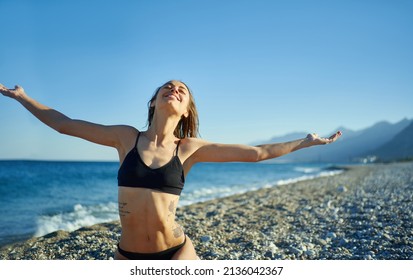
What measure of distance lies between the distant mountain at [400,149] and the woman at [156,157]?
75.2 m

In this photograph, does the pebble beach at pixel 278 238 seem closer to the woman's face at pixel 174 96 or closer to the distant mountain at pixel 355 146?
the woman's face at pixel 174 96

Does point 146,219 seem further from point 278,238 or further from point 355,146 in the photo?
point 355,146

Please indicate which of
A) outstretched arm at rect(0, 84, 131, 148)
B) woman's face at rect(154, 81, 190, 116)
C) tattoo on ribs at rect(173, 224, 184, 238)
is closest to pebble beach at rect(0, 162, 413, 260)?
tattoo on ribs at rect(173, 224, 184, 238)

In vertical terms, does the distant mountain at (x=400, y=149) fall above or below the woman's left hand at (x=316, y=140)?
below

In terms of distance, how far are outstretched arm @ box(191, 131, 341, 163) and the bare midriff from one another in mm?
539

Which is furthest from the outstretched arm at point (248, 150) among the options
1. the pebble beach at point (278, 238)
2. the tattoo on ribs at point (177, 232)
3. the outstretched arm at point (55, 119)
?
the pebble beach at point (278, 238)

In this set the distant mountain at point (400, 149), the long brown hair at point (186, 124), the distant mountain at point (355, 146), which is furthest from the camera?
the distant mountain at point (355, 146)

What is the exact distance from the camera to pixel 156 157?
3.18 m

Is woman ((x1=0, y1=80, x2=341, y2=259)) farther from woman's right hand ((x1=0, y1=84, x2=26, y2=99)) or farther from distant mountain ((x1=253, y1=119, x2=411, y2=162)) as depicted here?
distant mountain ((x1=253, y1=119, x2=411, y2=162))

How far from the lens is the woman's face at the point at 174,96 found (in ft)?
10.5

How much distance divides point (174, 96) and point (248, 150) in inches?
34.2

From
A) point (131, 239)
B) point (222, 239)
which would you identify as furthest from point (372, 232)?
point (131, 239)

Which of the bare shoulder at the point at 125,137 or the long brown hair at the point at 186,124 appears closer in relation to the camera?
the bare shoulder at the point at 125,137
